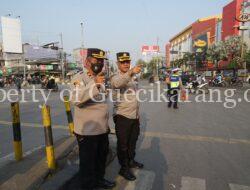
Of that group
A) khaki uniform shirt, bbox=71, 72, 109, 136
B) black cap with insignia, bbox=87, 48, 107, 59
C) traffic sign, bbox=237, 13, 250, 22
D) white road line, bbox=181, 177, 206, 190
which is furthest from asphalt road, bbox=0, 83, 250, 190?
traffic sign, bbox=237, 13, 250, 22

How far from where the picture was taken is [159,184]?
13.1 feet

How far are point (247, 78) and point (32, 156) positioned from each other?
34313mm

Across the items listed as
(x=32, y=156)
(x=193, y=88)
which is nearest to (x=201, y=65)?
(x=193, y=88)

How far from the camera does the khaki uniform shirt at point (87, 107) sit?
3053mm

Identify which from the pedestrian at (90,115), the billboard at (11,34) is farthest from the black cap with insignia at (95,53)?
the billboard at (11,34)

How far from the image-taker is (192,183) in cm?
400

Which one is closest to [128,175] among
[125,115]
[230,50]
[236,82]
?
[125,115]

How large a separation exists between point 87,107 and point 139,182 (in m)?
1.45

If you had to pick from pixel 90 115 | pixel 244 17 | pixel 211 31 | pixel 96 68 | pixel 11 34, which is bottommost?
pixel 90 115

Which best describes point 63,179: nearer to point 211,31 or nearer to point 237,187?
point 237,187

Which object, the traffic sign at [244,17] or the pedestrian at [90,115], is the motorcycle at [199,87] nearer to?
the pedestrian at [90,115]

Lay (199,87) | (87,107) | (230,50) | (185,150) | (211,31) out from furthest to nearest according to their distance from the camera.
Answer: (211,31) < (230,50) < (199,87) < (185,150) < (87,107)

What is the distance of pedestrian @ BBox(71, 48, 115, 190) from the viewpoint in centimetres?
309

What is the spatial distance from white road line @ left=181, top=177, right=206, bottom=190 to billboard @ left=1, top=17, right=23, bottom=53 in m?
25.9
